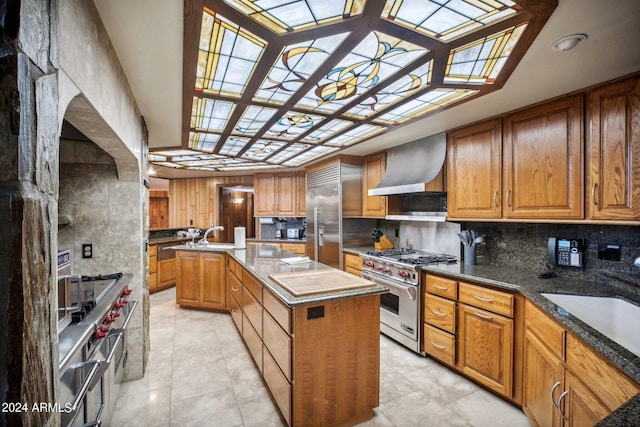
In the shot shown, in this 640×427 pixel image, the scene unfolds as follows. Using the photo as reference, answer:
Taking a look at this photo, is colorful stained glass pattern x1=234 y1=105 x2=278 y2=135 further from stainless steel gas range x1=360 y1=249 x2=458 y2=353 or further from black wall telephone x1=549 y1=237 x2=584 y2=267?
black wall telephone x1=549 y1=237 x2=584 y2=267

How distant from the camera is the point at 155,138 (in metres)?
3.21

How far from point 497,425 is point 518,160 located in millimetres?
1933

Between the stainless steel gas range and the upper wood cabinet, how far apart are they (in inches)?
115

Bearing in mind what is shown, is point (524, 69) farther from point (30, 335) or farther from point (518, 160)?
point (30, 335)

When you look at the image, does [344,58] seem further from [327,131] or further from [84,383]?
[84,383]

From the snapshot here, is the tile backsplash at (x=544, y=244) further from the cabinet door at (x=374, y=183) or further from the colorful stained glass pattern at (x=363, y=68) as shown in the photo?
the colorful stained glass pattern at (x=363, y=68)

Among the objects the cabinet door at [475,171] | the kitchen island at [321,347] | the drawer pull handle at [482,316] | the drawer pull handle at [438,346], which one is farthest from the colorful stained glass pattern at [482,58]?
the drawer pull handle at [438,346]

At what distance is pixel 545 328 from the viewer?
1630mm

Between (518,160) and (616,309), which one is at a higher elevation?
(518,160)

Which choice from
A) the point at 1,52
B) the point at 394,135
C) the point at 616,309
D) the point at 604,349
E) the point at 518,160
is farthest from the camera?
the point at 394,135

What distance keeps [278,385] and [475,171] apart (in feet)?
8.06

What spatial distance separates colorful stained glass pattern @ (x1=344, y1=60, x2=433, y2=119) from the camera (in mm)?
1785

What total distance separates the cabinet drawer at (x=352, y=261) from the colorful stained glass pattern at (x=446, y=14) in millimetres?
2873

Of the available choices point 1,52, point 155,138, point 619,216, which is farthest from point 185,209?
point 619,216
